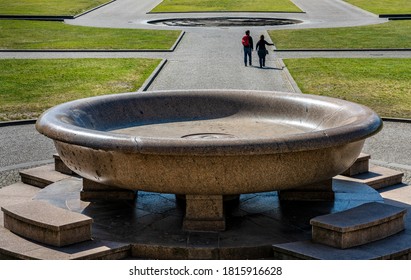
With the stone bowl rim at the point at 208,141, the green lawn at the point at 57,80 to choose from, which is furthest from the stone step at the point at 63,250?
the green lawn at the point at 57,80

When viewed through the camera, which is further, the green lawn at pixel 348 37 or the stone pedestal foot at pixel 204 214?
the green lawn at pixel 348 37

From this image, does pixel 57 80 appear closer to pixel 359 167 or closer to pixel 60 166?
pixel 60 166

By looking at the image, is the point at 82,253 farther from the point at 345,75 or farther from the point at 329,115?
the point at 345,75

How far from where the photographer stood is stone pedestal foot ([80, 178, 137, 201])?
420 inches

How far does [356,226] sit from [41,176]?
5075 millimetres

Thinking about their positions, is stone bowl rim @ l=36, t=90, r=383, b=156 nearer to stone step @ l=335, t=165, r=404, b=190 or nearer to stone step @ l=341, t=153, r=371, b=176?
stone step @ l=335, t=165, r=404, b=190

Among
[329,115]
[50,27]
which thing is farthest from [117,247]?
[50,27]

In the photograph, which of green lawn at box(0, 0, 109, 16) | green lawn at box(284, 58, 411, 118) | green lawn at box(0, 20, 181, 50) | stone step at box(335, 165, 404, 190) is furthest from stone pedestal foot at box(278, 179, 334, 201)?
green lawn at box(0, 0, 109, 16)

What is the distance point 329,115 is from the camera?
11234 mm

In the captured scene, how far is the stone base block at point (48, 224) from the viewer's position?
8742mm

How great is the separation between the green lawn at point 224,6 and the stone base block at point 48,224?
44.5m

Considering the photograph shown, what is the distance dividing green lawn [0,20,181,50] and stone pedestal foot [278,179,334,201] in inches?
871

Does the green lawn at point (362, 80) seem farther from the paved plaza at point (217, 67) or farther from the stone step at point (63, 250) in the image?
the stone step at point (63, 250)

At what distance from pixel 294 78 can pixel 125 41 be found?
12.6 meters
